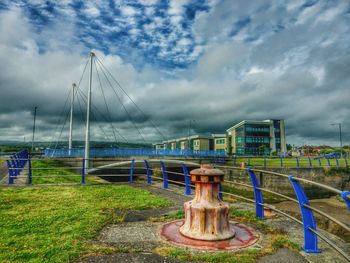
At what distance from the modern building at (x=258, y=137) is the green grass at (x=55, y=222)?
6937cm

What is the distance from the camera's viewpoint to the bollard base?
3777 millimetres

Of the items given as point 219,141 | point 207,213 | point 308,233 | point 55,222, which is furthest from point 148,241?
point 219,141

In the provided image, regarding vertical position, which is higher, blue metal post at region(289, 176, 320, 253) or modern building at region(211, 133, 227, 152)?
modern building at region(211, 133, 227, 152)

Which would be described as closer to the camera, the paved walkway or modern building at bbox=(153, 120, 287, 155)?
the paved walkway

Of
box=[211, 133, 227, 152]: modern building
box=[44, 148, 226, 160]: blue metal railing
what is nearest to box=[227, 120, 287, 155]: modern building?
box=[211, 133, 227, 152]: modern building

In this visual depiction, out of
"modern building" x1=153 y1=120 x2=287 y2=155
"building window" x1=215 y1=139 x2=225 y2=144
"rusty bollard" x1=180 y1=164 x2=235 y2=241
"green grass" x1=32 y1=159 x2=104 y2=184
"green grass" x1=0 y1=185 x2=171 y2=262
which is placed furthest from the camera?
"building window" x1=215 y1=139 x2=225 y2=144

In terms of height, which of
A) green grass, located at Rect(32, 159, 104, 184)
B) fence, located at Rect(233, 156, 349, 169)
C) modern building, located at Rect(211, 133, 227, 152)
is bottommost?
fence, located at Rect(233, 156, 349, 169)

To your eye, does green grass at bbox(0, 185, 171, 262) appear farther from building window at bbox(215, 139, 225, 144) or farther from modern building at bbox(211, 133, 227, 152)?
building window at bbox(215, 139, 225, 144)

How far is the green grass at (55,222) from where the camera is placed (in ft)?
11.5

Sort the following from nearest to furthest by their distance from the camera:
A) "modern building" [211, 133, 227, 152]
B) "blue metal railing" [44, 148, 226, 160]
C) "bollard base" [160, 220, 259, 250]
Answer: "bollard base" [160, 220, 259, 250]
"blue metal railing" [44, 148, 226, 160]
"modern building" [211, 133, 227, 152]

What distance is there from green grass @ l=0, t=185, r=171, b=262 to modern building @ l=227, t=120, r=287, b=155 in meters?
69.4

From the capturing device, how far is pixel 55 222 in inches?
198

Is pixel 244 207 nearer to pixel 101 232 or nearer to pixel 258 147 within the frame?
pixel 101 232

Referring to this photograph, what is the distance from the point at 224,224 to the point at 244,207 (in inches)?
104
